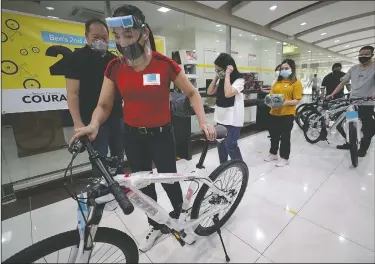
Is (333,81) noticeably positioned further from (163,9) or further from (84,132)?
(84,132)

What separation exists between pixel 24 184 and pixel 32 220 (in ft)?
2.52

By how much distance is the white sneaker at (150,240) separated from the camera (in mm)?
1279

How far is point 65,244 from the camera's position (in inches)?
29.9

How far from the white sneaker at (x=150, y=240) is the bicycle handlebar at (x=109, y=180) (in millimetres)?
803

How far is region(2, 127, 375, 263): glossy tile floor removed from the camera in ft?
3.59

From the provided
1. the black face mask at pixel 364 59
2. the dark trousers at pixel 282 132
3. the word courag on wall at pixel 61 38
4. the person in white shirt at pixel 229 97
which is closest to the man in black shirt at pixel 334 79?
the black face mask at pixel 364 59

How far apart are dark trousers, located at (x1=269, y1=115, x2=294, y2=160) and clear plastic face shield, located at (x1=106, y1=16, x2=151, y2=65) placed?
82.7 inches

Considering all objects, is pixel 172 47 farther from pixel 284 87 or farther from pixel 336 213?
pixel 336 213

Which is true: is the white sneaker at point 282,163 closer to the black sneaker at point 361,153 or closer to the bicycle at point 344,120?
the bicycle at point 344,120

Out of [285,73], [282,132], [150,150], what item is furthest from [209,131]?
[282,132]

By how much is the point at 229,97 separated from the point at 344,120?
2.42 metres

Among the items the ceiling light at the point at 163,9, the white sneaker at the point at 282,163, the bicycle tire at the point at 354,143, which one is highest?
Answer: the ceiling light at the point at 163,9

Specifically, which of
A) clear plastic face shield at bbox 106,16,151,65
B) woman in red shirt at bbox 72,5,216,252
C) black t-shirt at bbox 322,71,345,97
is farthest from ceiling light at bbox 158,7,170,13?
black t-shirt at bbox 322,71,345,97

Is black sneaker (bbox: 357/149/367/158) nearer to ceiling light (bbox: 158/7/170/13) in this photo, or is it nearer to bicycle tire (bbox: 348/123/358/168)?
bicycle tire (bbox: 348/123/358/168)
